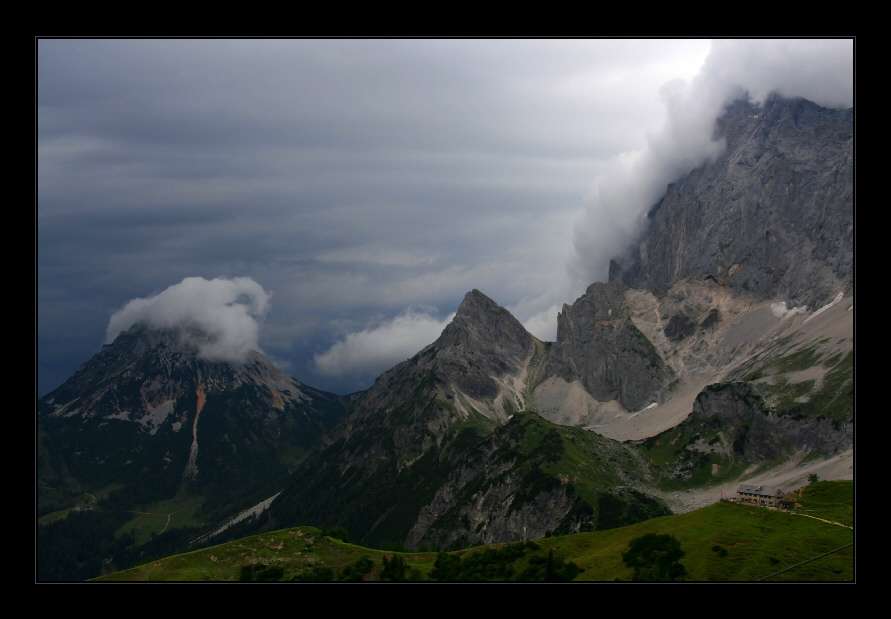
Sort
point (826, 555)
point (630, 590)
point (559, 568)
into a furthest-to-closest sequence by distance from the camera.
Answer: point (559, 568) < point (826, 555) < point (630, 590)

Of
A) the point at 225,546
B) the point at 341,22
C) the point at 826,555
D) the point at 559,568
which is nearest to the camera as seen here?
the point at 341,22

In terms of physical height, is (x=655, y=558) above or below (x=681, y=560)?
above

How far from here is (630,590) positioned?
164ft

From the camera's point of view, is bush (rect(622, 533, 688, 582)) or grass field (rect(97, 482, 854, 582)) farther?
bush (rect(622, 533, 688, 582))

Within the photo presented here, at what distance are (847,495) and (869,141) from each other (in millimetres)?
150071

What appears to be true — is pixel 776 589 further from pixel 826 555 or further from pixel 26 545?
pixel 826 555

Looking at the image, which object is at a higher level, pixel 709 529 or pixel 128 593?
pixel 128 593

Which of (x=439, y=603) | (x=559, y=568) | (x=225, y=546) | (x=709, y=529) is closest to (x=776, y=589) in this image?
(x=439, y=603)

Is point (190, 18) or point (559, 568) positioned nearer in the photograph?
point (190, 18)

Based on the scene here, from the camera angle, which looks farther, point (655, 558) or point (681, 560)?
point (655, 558)

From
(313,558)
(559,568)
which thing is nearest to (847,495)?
(559,568)

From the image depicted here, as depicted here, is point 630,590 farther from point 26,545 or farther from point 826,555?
point 826,555

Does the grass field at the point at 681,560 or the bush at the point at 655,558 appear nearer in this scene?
the grass field at the point at 681,560

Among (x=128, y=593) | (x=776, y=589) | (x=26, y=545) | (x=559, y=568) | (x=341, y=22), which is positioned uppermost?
(x=341, y=22)
